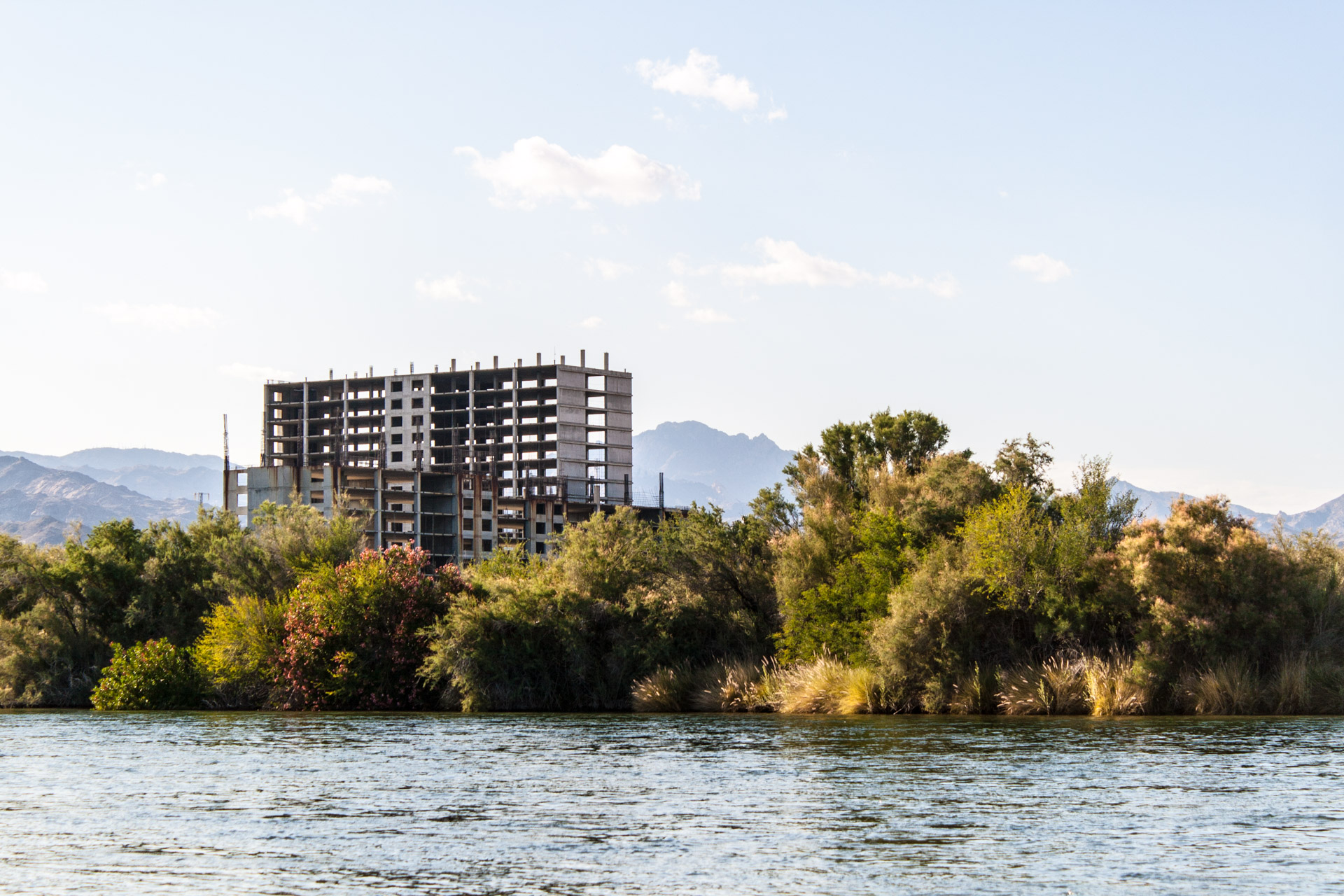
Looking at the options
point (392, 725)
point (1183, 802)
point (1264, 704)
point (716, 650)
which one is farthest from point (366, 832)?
point (716, 650)

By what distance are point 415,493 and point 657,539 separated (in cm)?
13232

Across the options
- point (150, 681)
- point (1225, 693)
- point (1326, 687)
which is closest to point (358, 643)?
point (150, 681)

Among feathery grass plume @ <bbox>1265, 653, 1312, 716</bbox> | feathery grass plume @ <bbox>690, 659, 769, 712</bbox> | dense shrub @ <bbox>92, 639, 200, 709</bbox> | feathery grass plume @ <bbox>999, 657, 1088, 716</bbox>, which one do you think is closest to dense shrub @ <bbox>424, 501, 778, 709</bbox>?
feathery grass plume @ <bbox>690, 659, 769, 712</bbox>

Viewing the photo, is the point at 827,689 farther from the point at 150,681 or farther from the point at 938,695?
the point at 150,681

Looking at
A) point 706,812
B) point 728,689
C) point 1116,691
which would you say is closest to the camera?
point 706,812

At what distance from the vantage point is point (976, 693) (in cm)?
5366

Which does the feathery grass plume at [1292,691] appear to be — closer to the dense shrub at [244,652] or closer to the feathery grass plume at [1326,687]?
the feathery grass plume at [1326,687]

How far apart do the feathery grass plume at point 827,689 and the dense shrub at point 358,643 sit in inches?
762

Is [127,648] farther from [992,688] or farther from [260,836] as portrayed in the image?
[260,836]

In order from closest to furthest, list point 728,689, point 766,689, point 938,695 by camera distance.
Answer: point 938,695 → point 766,689 → point 728,689

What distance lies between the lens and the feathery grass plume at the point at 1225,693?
5016 cm

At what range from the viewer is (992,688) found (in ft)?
177

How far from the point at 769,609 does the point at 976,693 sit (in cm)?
1396

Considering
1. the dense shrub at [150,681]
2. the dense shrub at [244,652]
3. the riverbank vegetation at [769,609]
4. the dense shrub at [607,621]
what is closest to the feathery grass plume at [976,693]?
the riverbank vegetation at [769,609]
